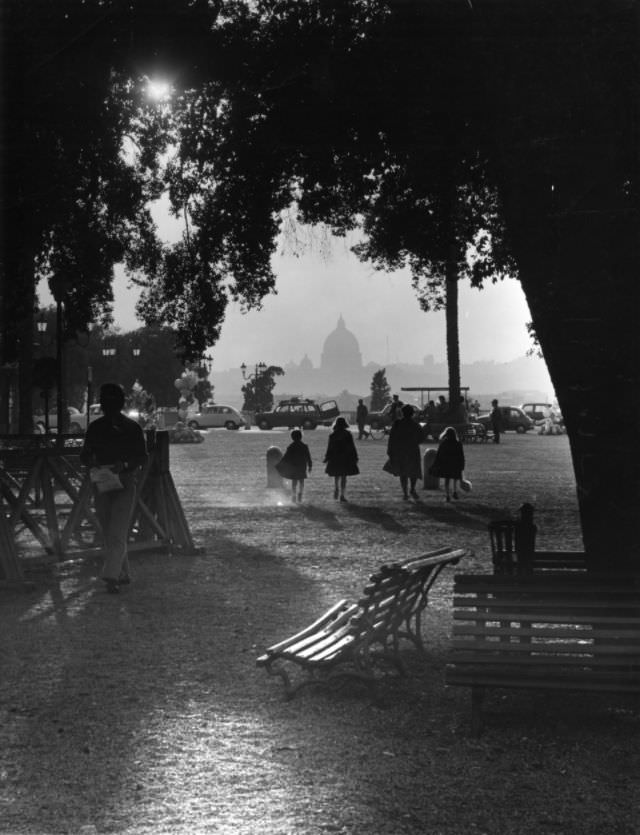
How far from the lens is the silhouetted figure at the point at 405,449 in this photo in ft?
71.8

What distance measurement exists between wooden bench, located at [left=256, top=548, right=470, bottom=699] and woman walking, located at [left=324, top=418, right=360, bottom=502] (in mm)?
13885

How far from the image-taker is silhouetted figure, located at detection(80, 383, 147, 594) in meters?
10.6

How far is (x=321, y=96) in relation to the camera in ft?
28.1

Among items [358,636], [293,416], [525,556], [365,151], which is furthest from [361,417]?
[358,636]

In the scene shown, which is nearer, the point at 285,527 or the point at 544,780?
the point at 544,780

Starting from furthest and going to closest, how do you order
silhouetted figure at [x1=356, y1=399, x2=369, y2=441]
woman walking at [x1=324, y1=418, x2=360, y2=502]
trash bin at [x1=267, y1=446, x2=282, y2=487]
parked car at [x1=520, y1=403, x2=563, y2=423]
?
parked car at [x1=520, y1=403, x2=563, y2=423] → silhouetted figure at [x1=356, y1=399, x2=369, y2=441] → trash bin at [x1=267, y1=446, x2=282, y2=487] → woman walking at [x1=324, y1=418, x2=360, y2=502]

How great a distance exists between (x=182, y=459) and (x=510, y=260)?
27741 mm

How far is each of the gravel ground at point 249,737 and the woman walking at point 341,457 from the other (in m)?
10.4

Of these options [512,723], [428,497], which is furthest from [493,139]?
[428,497]

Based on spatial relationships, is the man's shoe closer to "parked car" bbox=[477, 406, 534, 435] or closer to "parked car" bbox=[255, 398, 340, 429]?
"parked car" bbox=[477, 406, 534, 435]

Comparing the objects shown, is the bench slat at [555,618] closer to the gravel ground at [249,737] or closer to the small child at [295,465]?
the gravel ground at [249,737]

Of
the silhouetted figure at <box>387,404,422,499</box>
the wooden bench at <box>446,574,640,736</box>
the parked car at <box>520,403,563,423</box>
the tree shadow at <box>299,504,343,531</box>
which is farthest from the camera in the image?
the parked car at <box>520,403,563,423</box>

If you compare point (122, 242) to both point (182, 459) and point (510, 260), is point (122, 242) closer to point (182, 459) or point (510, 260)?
point (510, 260)

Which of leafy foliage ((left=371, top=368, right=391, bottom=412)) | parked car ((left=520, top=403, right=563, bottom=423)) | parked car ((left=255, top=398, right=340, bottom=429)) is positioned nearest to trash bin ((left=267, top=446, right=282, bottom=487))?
parked car ((left=520, top=403, right=563, bottom=423))
